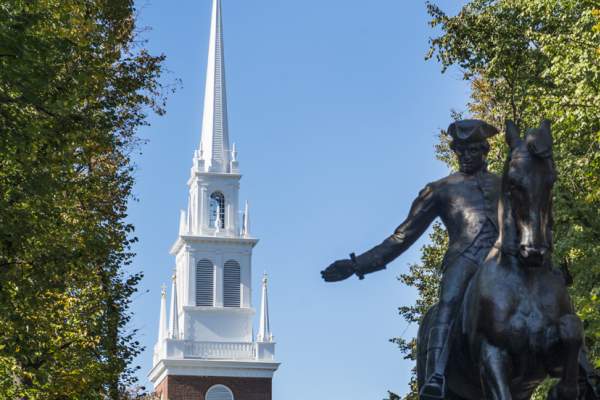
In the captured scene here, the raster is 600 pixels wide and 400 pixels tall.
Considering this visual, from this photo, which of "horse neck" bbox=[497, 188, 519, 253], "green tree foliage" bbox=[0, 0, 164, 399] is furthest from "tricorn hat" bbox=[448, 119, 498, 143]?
"green tree foliage" bbox=[0, 0, 164, 399]

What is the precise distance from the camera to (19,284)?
69.0ft

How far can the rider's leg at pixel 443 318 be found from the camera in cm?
1033

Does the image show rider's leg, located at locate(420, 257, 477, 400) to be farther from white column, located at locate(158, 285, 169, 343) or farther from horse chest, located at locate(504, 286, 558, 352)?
white column, located at locate(158, 285, 169, 343)

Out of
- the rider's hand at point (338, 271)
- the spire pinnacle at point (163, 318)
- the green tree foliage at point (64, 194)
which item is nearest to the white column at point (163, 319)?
the spire pinnacle at point (163, 318)

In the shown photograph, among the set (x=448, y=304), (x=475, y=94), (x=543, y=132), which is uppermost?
(x=475, y=94)

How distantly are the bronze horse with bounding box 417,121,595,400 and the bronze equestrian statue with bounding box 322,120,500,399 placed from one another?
64 cm

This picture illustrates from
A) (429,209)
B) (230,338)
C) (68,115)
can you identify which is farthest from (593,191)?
(230,338)

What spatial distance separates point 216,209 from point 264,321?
9.45 meters

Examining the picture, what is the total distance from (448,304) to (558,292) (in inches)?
42.8

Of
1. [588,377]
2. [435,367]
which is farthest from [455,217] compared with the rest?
[588,377]

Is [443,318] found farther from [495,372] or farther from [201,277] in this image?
[201,277]

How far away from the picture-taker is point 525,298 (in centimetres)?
991

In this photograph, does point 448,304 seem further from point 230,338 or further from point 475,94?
point 230,338

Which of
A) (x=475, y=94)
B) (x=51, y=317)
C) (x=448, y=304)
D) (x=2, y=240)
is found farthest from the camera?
(x=475, y=94)
